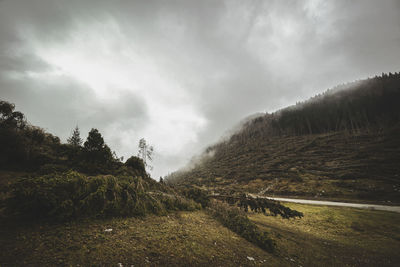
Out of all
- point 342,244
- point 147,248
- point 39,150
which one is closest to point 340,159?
point 342,244

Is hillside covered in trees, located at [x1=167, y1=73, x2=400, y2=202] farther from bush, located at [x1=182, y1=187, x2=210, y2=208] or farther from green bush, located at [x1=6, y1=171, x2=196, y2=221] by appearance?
green bush, located at [x1=6, y1=171, x2=196, y2=221]

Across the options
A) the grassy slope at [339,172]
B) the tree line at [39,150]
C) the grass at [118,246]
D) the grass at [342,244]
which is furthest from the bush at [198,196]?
the grassy slope at [339,172]

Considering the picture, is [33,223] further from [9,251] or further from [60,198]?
[9,251]

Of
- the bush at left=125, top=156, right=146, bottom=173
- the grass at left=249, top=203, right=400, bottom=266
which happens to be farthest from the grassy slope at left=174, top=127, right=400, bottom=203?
the grass at left=249, top=203, right=400, bottom=266

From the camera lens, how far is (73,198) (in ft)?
16.1

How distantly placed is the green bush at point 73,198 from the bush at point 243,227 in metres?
4.02

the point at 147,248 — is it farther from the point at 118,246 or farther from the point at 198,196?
the point at 198,196

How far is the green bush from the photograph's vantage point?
4.05m

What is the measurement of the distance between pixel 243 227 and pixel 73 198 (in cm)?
762

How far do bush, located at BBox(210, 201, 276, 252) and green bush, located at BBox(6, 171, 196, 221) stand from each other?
402 cm

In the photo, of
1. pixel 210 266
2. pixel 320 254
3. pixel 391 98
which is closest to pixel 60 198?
pixel 210 266

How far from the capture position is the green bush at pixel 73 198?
4055 mm

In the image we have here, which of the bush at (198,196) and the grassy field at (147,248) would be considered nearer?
the grassy field at (147,248)

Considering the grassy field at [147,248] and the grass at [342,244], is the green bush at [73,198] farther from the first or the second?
the grass at [342,244]
